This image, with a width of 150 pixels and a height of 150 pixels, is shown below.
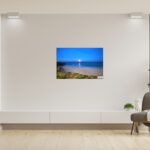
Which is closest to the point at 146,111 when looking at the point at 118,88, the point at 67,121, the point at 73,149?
the point at 118,88

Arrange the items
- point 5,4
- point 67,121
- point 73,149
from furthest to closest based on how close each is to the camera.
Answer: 1. point 67,121
2. point 5,4
3. point 73,149

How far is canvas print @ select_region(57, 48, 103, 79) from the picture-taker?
28.8 ft

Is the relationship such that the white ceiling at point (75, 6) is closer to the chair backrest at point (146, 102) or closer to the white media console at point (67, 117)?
the chair backrest at point (146, 102)

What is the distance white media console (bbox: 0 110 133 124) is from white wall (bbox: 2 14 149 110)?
Answer: 1.02 feet

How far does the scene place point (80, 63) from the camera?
8797 millimetres

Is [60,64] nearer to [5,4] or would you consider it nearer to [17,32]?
[17,32]

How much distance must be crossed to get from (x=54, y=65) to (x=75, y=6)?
62.4 inches

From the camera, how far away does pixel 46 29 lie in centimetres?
880

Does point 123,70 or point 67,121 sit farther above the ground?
point 123,70

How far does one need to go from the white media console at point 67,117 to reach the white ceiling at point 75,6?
212 centimetres

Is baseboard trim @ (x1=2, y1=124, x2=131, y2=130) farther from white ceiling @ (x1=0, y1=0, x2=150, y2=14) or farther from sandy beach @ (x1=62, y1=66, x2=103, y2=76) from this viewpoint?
white ceiling @ (x1=0, y1=0, x2=150, y2=14)

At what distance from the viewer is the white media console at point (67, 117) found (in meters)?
8.45

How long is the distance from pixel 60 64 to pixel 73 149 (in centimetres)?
305

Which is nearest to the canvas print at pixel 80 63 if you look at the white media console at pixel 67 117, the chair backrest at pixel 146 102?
the white media console at pixel 67 117
